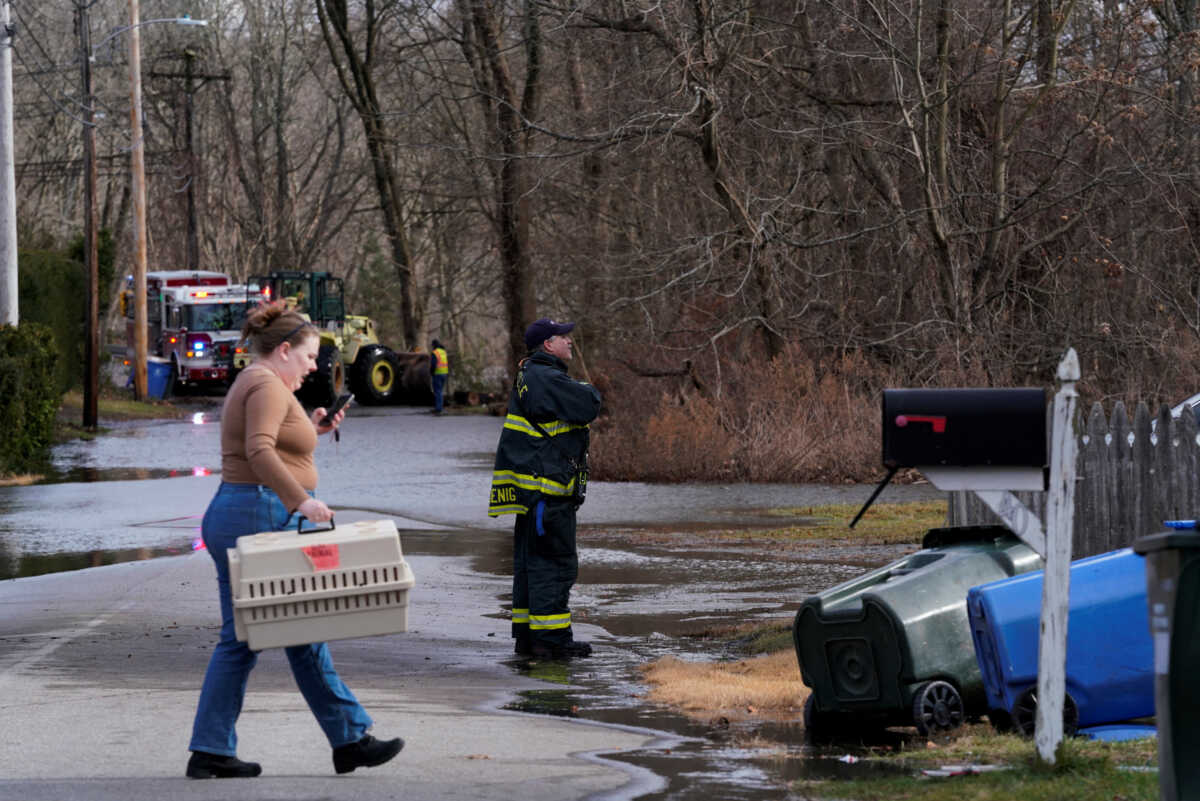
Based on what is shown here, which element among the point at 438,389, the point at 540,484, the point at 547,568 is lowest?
the point at 547,568

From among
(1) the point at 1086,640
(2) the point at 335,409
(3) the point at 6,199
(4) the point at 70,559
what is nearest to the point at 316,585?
(2) the point at 335,409

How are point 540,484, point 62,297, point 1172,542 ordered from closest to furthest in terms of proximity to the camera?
point 1172,542
point 540,484
point 62,297

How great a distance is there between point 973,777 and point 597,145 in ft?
58.6

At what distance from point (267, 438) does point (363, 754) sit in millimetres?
1215

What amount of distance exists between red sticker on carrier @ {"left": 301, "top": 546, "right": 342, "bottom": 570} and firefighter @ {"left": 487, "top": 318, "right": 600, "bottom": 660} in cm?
345

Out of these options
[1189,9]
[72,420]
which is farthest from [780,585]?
[72,420]

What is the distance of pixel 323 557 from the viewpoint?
20.3 ft

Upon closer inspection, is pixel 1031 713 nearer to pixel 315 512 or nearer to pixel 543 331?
pixel 315 512

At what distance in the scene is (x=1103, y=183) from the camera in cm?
2289

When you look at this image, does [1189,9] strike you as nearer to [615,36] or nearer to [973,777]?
[615,36]

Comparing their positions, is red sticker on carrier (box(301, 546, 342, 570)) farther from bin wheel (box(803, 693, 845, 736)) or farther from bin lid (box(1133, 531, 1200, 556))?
bin lid (box(1133, 531, 1200, 556))

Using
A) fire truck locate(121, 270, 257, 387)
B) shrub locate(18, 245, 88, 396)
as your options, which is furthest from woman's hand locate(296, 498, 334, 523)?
fire truck locate(121, 270, 257, 387)

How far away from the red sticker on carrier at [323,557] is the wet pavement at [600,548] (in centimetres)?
138

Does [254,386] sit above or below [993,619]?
above
